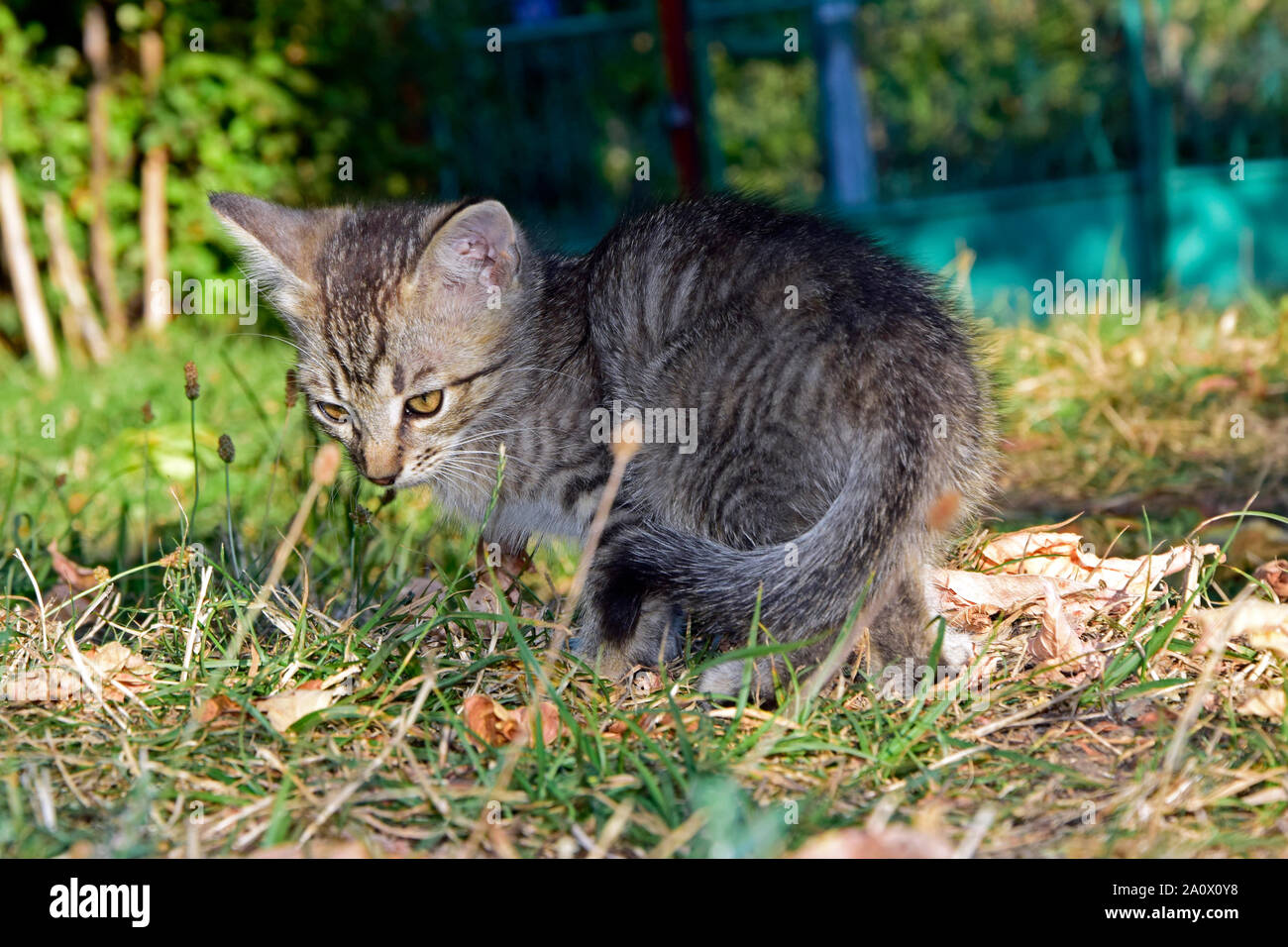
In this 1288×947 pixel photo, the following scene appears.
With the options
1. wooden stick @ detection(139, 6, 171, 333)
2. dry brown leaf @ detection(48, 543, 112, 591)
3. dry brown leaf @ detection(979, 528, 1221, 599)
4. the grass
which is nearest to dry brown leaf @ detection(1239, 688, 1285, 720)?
the grass

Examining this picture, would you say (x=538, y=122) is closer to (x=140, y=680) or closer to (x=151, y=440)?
(x=151, y=440)

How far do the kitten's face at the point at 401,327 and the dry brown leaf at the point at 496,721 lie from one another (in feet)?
2.48

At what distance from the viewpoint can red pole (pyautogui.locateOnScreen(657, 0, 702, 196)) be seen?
5297 mm

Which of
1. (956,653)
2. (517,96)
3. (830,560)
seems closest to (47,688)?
(830,560)

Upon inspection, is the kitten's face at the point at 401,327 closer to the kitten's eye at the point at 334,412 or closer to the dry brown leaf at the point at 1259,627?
the kitten's eye at the point at 334,412

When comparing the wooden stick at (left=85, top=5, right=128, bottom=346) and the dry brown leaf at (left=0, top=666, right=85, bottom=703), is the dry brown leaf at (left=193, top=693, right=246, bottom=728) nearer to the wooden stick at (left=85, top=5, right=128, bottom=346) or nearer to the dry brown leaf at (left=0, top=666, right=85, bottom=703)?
the dry brown leaf at (left=0, top=666, right=85, bottom=703)

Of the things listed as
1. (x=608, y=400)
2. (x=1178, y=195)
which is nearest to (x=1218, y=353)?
(x=1178, y=195)

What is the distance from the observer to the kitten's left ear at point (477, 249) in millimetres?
2633

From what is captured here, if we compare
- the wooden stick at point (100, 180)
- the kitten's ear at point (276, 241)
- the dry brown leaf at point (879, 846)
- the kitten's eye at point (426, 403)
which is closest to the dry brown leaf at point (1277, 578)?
the dry brown leaf at point (879, 846)

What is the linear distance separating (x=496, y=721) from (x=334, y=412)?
1.06m

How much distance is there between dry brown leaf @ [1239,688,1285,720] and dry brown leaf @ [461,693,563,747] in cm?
123

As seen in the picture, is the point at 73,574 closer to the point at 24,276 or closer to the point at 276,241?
the point at 276,241

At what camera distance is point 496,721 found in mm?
2115

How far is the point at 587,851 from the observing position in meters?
1.74
